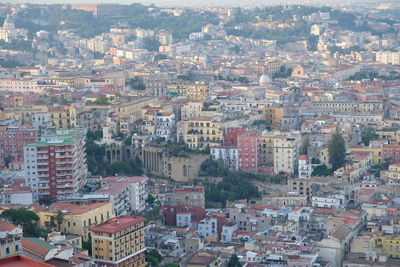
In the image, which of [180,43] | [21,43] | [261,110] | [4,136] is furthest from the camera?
[180,43]

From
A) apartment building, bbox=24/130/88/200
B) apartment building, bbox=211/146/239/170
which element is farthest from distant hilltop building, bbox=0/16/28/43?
apartment building, bbox=24/130/88/200

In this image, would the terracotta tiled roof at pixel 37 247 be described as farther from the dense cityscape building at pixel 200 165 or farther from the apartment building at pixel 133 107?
the apartment building at pixel 133 107

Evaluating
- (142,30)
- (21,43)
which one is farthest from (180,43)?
(21,43)

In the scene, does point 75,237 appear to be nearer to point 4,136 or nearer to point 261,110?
point 4,136

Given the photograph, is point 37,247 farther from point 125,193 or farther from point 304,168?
point 304,168

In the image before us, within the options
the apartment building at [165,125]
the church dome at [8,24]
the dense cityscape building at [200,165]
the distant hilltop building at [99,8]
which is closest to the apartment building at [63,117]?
the dense cityscape building at [200,165]

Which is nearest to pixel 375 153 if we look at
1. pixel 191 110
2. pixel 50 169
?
pixel 191 110
